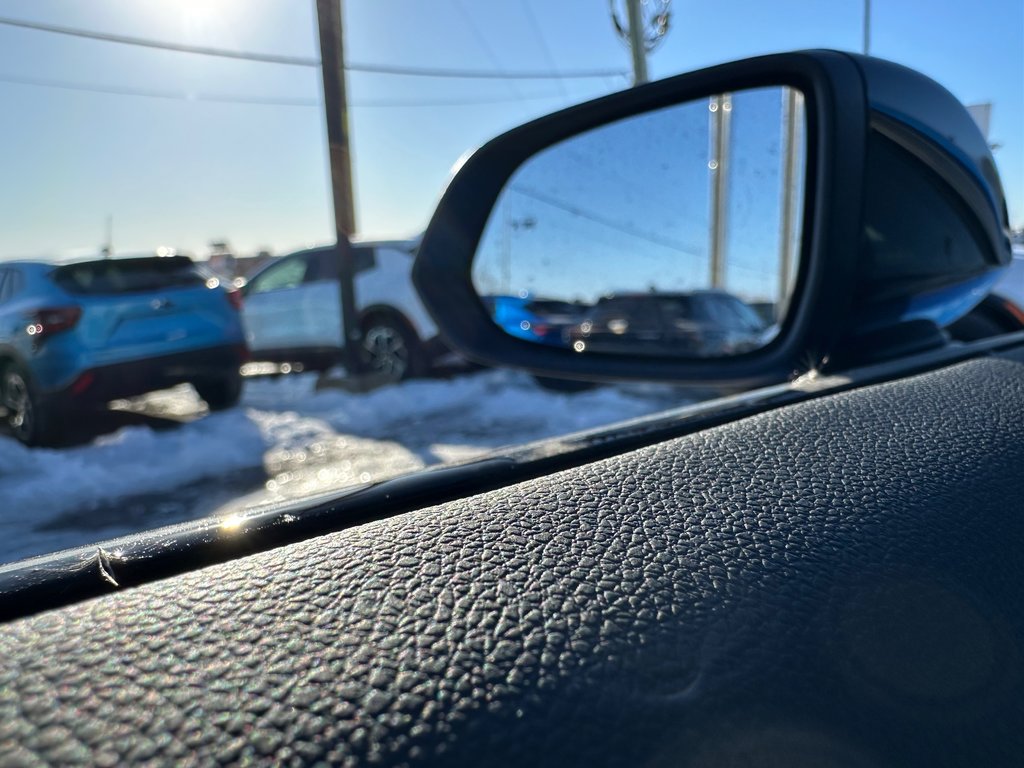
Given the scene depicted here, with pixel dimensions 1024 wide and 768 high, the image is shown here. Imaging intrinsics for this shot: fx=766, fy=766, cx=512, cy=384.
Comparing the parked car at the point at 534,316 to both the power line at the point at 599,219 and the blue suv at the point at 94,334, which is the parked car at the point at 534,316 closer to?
the power line at the point at 599,219

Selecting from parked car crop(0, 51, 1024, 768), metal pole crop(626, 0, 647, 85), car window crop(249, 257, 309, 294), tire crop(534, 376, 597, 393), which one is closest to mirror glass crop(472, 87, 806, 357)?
parked car crop(0, 51, 1024, 768)

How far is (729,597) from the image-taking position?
1.93ft

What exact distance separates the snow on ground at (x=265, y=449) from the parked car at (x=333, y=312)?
0.60 metres

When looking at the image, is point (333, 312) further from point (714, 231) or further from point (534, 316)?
point (714, 231)

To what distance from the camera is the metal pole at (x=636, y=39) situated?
11180 mm

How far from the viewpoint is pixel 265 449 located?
623 cm

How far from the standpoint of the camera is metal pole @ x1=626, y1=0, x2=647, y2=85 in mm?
11180

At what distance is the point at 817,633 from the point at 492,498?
310 mm

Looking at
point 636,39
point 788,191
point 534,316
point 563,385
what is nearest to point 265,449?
point 563,385

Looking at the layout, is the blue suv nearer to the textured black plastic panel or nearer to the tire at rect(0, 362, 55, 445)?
the tire at rect(0, 362, 55, 445)

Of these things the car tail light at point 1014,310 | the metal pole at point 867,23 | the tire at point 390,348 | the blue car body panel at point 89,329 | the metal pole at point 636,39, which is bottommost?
the tire at point 390,348

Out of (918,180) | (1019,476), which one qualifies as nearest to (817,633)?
(1019,476)

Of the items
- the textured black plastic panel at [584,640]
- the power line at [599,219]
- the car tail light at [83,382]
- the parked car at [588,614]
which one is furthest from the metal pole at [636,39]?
the textured black plastic panel at [584,640]

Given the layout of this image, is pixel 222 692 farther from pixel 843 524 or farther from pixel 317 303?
pixel 317 303
